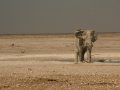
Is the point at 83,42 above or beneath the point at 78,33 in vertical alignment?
beneath

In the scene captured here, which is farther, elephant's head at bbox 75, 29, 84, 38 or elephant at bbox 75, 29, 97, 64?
elephant at bbox 75, 29, 97, 64

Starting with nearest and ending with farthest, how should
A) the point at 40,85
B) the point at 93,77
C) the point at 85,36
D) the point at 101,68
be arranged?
the point at 40,85 → the point at 93,77 → the point at 101,68 → the point at 85,36

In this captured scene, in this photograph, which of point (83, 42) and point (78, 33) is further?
point (83, 42)

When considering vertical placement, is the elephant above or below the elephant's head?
below

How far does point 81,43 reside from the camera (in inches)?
1060

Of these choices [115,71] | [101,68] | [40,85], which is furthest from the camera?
[101,68]

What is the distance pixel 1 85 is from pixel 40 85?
1180mm

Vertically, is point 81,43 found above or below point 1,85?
above

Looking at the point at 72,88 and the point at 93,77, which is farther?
the point at 93,77

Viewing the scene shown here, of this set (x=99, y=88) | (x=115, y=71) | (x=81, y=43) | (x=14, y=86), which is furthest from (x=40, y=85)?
(x=81, y=43)

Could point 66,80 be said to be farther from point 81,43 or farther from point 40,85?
point 81,43

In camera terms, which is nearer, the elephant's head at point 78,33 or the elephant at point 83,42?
the elephant's head at point 78,33

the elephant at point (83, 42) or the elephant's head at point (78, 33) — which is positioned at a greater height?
the elephant's head at point (78, 33)

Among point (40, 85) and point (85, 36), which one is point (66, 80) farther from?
point (85, 36)
